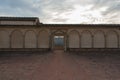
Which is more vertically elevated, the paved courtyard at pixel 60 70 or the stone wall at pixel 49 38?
the stone wall at pixel 49 38

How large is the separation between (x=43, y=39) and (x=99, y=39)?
30.1ft

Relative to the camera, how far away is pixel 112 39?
92.8 ft

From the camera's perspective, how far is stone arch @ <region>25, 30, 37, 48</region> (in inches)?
1105

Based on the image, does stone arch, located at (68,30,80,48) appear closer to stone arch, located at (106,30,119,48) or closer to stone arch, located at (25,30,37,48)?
stone arch, located at (106,30,119,48)

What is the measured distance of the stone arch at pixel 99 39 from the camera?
92.4 feet

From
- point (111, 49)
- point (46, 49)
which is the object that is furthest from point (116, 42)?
point (46, 49)

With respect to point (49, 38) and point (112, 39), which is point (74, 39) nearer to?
point (49, 38)

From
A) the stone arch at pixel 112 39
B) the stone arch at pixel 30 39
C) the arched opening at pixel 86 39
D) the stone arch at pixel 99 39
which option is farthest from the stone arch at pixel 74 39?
the stone arch at pixel 30 39

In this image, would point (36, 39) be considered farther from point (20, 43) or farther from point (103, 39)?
point (103, 39)

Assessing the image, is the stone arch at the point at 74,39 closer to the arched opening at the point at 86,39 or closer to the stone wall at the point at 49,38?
the stone wall at the point at 49,38

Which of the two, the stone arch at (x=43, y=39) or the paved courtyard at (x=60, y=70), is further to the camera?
the stone arch at (x=43, y=39)

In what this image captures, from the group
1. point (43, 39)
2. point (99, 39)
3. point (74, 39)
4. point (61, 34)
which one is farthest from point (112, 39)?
point (43, 39)

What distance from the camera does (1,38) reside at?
28.2 m

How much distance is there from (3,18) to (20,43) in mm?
Result: 6595
